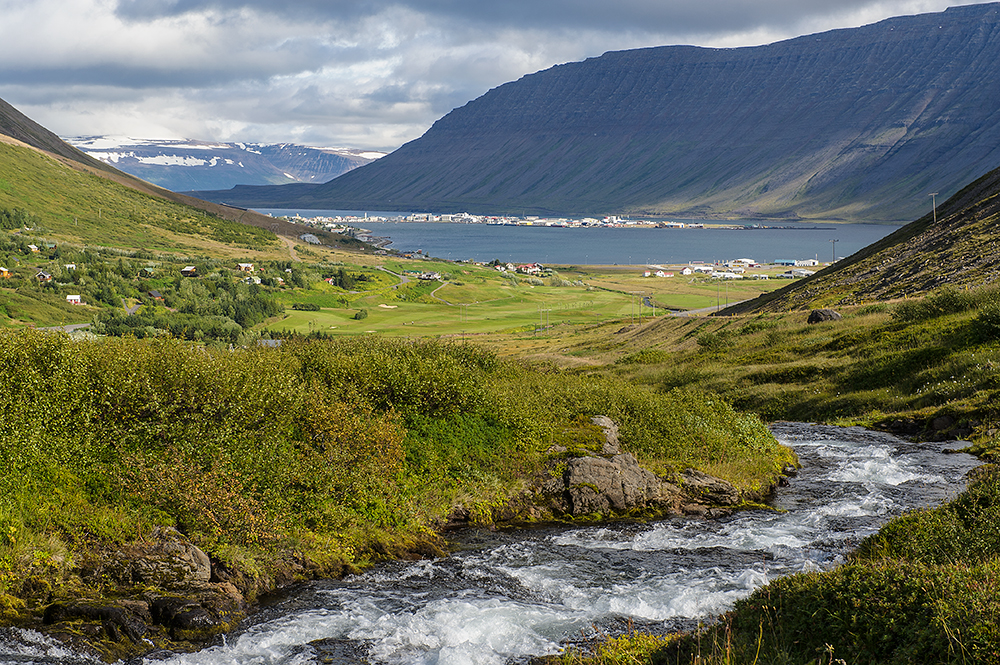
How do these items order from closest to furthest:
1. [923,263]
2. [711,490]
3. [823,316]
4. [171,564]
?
[171,564] → [711,490] → [823,316] → [923,263]

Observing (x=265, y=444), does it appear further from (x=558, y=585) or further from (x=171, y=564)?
(x=558, y=585)

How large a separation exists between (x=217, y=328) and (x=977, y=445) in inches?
5074

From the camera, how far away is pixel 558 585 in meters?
21.1

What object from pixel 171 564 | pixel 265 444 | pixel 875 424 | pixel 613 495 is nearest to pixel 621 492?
pixel 613 495

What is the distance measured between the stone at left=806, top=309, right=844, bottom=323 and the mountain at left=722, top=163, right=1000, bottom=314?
8.82m

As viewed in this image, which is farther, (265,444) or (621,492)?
(621,492)

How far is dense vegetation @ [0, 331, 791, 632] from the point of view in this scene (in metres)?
21.0

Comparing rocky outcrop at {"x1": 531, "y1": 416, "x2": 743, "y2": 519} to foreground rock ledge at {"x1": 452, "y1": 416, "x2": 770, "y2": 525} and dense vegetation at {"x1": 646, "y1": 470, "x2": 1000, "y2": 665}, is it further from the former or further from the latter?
dense vegetation at {"x1": 646, "y1": 470, "x2": 1000, "y2": 665}

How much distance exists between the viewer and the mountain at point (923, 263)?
67.8 m

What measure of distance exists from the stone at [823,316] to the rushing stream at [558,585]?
3458cm

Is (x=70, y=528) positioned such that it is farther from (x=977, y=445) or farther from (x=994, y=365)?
(x=994, y=365)

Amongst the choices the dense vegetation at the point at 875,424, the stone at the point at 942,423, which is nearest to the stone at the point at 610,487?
the dense vegetation at the point at 875,424

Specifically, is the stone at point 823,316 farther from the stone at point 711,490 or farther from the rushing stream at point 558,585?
the stone at point 711,490

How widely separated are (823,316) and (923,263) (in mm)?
20132
